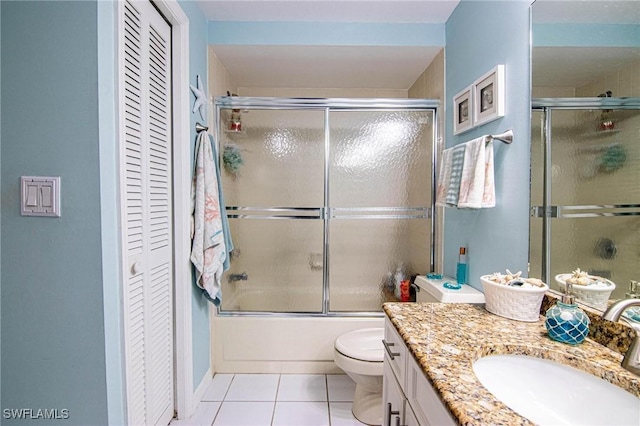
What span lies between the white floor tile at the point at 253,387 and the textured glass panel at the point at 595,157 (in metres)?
1.90

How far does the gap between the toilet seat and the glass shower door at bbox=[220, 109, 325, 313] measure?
0.40 m

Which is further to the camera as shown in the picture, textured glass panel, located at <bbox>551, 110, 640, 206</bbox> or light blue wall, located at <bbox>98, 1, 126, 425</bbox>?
light blue wall, located at <bbox>98, 1, 126, 425</bbox>

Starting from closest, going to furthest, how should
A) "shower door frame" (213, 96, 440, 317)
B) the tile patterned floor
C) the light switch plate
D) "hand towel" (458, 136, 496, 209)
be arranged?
the light switch plate → "hand towel" (458, 136, 496, 209) → the tile patterned floor → "shower door frame" (213, 96, 440, 317)

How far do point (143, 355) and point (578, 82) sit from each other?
2.02m

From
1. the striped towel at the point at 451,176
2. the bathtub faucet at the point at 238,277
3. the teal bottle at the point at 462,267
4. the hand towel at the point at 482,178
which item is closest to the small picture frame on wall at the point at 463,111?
the striped towel at the point at 451,176

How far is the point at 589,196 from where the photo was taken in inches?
38.0

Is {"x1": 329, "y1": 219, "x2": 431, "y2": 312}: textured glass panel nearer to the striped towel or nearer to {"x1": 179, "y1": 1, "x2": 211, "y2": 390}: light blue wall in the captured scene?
the striped towel

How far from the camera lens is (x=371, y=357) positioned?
1.62 meters

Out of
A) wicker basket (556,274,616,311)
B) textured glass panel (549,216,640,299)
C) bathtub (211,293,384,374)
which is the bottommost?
bathtub (211,293,384,374)

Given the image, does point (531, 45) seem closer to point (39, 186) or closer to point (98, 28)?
point (98, 28)

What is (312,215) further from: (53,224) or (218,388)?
(53,224)

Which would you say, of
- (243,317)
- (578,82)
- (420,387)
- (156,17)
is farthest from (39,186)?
(578,82)

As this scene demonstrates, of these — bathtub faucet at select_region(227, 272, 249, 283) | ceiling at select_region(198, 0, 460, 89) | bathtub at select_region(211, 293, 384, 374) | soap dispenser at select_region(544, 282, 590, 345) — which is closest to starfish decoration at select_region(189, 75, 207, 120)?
ceiling at select_region(198, 0, 460, 89)

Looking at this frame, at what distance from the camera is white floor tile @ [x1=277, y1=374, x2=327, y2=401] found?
1.91 metres
